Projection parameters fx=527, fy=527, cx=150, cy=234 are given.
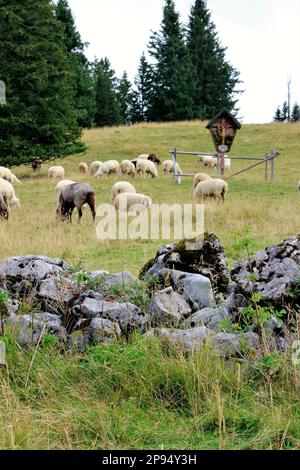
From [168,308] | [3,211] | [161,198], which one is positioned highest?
[168,308]

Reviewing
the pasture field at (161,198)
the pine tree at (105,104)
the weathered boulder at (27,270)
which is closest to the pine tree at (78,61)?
the pasture field at (161,198)

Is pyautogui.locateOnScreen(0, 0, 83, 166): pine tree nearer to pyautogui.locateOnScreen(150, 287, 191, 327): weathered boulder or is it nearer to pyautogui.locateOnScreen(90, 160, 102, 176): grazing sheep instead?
pyautogui.locateOnScreen(90, 160, 102, 176): grazing sheep

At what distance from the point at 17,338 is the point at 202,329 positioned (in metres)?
1.63

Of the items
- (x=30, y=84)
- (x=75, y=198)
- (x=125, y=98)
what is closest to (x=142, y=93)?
(x=125, y=98)

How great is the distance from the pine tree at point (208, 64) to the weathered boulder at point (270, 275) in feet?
177

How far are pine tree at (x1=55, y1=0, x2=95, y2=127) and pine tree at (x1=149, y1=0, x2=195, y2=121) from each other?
10681 mm

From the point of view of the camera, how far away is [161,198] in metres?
18.7

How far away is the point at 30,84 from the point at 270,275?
80.8 feet

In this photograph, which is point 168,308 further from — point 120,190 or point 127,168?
point 127,168

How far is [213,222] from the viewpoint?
12836 mm

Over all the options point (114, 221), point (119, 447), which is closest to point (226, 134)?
point (114, 221)

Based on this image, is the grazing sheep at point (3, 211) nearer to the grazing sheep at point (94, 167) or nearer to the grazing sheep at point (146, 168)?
the grazing sheep at point (146, 168)

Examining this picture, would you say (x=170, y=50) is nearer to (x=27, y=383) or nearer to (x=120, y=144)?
(x=120, y=144)

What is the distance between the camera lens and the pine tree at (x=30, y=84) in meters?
26.4
